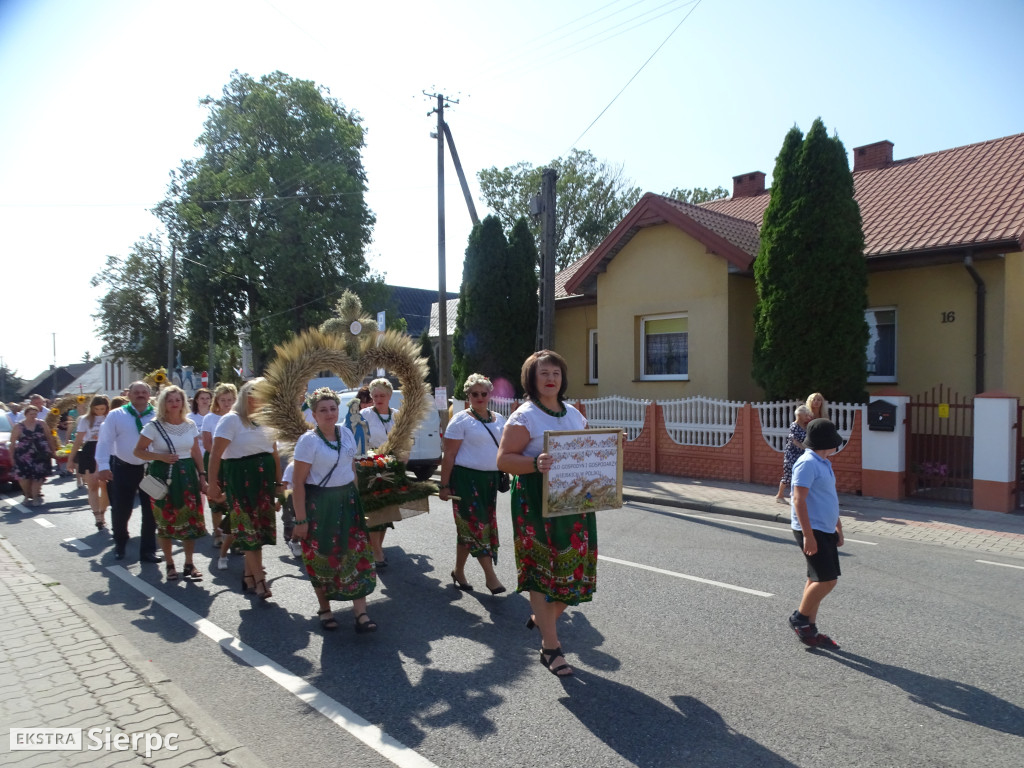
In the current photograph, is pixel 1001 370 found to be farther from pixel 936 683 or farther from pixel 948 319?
pixel 936 683

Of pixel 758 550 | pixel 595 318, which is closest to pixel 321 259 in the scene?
pixel 595 318

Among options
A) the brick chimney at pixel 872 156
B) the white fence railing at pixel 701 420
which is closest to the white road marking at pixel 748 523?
the white fence railing at pixel 701 420

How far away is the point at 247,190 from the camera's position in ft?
106

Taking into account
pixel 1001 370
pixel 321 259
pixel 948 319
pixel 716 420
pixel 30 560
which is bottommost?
pixel 30 560

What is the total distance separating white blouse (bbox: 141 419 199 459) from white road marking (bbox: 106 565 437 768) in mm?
1375

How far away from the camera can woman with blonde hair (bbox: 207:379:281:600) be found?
5.98 metres

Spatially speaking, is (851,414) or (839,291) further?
(839,291)

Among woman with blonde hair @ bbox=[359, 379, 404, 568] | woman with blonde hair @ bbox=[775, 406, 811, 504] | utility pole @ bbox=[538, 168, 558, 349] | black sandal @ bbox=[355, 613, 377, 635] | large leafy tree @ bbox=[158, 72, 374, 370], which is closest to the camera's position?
black sandal @ bbox=[355, 613, 377, 635]

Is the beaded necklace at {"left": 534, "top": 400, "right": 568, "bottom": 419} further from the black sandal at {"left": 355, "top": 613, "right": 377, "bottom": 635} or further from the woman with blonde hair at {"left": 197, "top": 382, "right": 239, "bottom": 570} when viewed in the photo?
the woman with blonde hair at {"left": 197, "top": 382, "right": 239, "bottom": 570}

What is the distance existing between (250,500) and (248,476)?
0.20m

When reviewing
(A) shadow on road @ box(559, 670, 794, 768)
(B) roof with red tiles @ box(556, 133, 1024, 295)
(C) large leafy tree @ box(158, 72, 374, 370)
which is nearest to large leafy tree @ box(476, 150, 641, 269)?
(C) large leafy tree @ box(158, 72, 374, 370)

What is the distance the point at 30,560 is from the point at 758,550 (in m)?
7.64

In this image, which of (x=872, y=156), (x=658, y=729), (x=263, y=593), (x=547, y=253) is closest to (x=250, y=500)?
(x=263, y=593)

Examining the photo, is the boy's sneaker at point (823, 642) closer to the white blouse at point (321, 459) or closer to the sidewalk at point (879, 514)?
the white blouse at point (321, 459)
